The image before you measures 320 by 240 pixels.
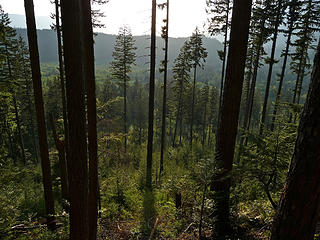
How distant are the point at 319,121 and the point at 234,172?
241 centimetres

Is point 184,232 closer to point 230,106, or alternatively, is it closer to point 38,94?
point 230,106

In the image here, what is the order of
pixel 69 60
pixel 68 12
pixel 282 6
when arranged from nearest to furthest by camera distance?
pixel 68 12
pixel 69 60
pixel 282 6

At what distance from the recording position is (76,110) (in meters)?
3.10

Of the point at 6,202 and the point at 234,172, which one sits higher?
the point at 234,172

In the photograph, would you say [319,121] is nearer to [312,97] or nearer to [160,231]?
[312,97]

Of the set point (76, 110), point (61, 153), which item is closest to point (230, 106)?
point (76, 110)

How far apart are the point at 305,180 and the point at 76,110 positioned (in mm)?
3154

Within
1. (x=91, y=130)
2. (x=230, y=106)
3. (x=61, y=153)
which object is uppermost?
(x=230, y=106)

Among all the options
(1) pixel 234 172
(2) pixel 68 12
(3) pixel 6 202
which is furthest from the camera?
(3) pixel 6 202

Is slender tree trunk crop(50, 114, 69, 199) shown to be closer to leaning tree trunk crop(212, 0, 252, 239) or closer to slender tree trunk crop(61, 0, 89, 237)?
slender tree trunk crop(61, 0, 89, 237)

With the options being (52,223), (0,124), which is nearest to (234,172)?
(52,223)

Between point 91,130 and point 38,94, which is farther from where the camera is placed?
point 38,94

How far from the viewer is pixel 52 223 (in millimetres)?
7543

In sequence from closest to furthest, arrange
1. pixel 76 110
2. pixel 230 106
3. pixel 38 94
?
pixel 76 110 → pixel 230 106 → pixel 38 94
